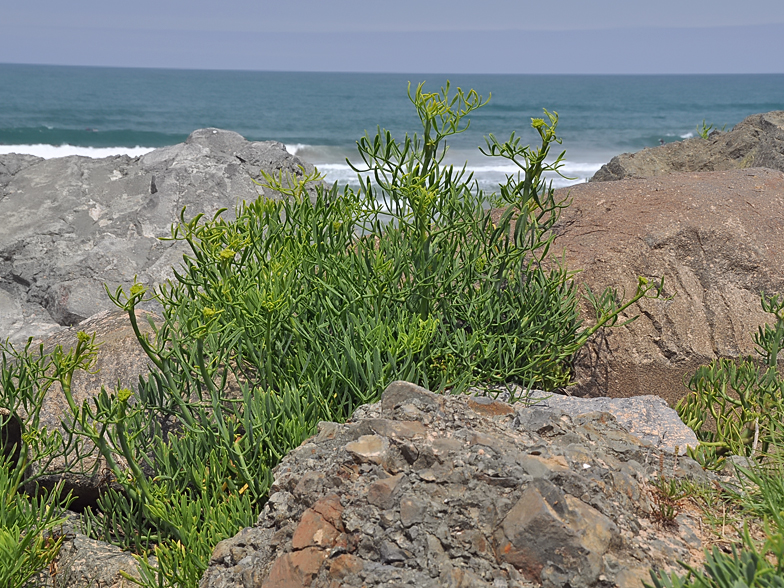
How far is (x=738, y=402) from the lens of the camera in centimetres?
304

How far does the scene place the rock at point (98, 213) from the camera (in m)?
4.65

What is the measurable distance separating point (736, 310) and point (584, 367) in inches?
35.0

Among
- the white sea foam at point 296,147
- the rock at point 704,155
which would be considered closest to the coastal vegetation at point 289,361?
the rock at point 704,155

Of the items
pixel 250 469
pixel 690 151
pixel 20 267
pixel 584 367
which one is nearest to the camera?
pixel 250 469

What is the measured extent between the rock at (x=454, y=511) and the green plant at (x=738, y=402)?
0.75 m

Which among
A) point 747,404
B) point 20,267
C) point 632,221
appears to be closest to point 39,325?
point 20,267

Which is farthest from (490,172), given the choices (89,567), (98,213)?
(89,567)

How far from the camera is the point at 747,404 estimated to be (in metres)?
2.93

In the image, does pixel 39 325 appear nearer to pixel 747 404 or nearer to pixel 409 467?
pixel 409 467

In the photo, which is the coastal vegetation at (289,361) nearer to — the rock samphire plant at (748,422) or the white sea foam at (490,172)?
the rock samphire plant at (748,422)

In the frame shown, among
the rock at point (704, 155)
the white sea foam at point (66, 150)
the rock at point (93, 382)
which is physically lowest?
the white sea foam at point (66, 150)

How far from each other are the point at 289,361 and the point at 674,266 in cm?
226

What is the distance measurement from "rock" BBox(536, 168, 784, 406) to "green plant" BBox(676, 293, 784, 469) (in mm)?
196

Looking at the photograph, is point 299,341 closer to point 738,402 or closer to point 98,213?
point 738,402
